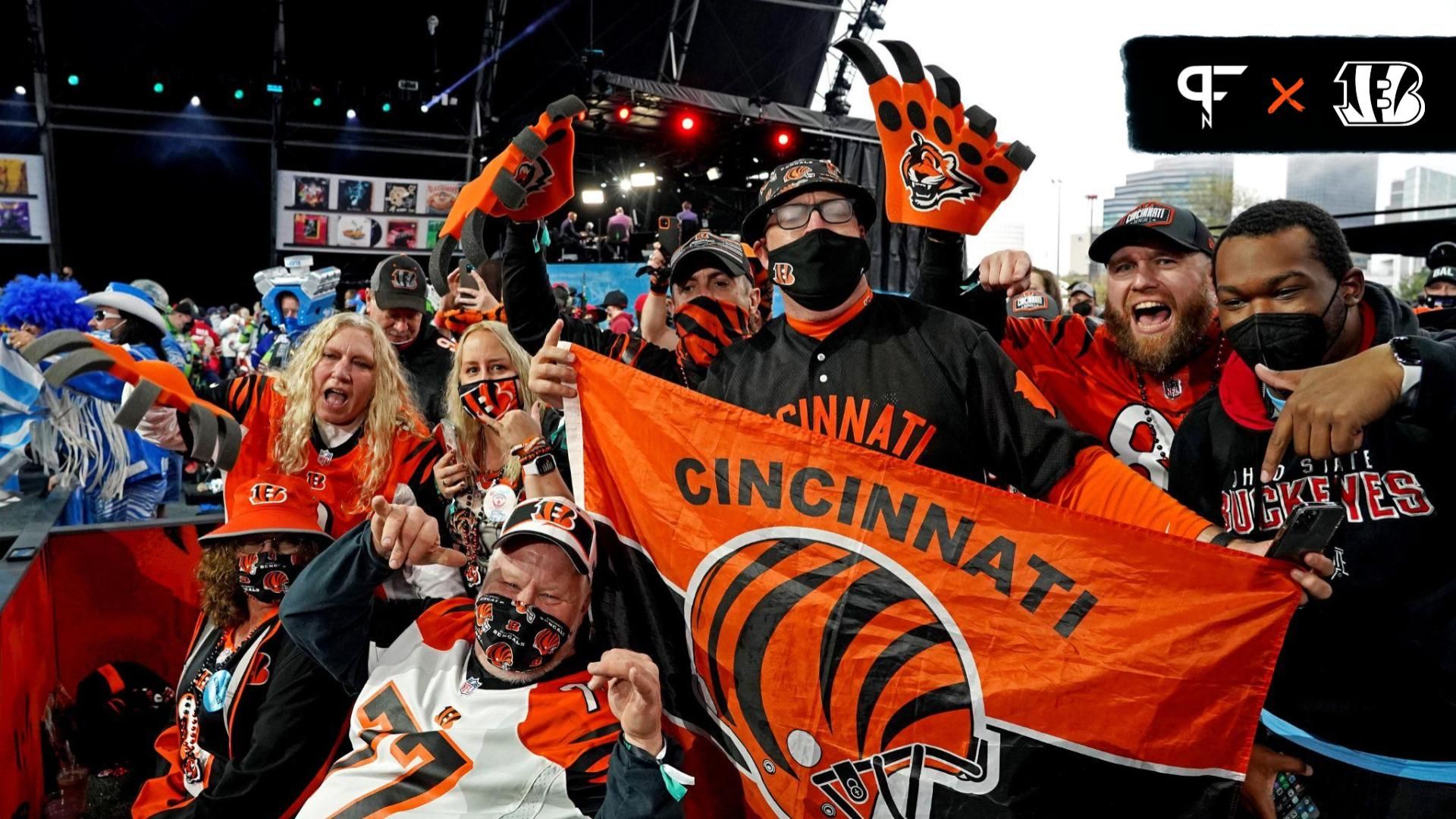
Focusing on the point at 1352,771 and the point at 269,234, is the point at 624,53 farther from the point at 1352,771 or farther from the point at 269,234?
the point at 1352,771

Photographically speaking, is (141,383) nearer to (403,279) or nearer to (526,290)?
(526,290)

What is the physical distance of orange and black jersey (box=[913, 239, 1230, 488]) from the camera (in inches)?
112

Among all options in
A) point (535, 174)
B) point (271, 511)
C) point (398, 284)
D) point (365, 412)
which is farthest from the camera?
point (398, 284)

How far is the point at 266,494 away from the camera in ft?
11.1

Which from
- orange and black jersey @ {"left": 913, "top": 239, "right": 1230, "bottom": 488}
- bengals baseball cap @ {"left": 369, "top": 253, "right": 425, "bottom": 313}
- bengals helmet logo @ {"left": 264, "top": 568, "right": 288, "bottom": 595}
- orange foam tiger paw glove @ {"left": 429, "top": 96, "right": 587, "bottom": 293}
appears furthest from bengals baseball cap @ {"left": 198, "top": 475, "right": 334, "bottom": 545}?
orange and black jersey @ {"left": 913, "top": 239, "right": 1230, "bottom": 488}

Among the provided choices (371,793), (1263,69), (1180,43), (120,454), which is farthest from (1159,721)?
(1263,69)

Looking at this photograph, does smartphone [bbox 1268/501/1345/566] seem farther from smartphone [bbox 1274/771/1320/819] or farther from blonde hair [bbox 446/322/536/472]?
blonde hair [bbox 446/322/536/472]

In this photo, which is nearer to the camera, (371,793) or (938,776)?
(938,776)

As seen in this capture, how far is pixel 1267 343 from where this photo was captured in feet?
6.82

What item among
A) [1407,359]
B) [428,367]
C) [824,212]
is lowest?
[428,367]

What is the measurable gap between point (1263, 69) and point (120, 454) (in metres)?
8.46

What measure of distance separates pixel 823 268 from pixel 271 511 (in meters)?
2.13

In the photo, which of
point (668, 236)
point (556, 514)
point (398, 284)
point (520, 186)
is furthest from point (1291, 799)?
point (398, 284)

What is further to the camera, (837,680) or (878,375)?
(878,375)
